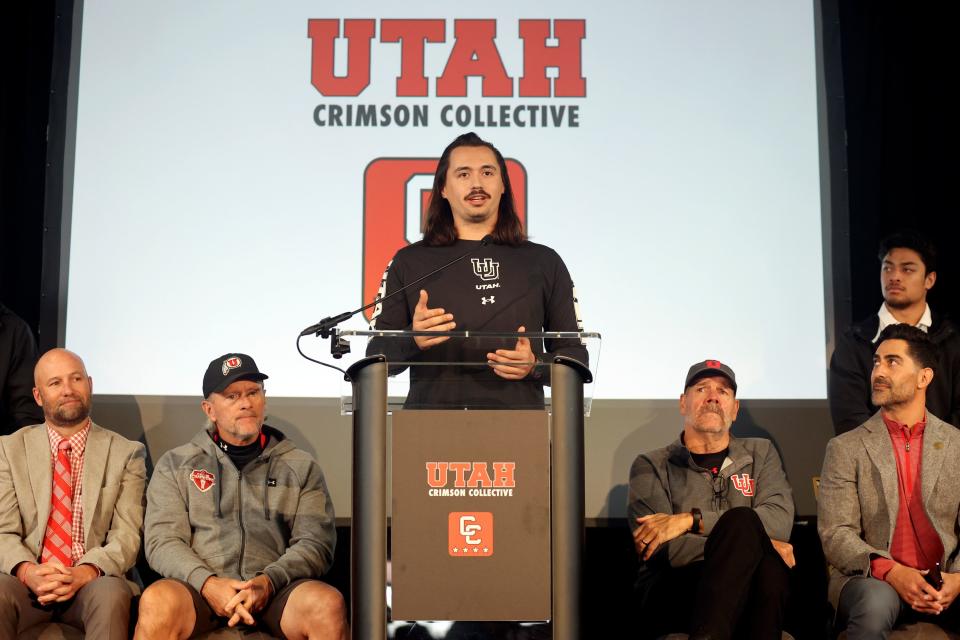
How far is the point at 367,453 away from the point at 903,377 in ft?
6.68

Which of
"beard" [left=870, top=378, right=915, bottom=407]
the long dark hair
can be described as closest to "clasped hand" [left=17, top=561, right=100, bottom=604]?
the long dark hair

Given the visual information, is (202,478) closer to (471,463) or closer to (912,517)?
(471,463)

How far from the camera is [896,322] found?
4250 millimetres

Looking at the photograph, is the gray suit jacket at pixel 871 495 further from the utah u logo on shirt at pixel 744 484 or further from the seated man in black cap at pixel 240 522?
the seated man in black cap at pixel 240 522

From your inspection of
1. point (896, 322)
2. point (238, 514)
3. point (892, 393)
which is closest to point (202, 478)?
point (238, 514)

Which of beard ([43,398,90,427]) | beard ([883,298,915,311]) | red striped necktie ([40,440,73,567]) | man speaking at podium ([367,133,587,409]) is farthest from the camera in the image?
beard ([883,298,915,311])

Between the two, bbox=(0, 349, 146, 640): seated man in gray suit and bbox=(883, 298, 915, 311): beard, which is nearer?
bbox=(0, 349, 146, 640): seated man in gray suit

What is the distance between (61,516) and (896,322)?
123 inches

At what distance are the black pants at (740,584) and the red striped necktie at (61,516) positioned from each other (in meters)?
2.05

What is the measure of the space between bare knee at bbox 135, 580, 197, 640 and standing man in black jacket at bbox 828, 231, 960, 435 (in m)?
2.45

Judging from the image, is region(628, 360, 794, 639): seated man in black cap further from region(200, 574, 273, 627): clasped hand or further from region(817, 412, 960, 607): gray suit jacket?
region(200, 574, 273, 627): clasped hand

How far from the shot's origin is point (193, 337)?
4.39 meters

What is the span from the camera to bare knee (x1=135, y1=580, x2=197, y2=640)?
3.19 m

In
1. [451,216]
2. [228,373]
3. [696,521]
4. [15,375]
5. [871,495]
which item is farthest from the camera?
[15,375]
